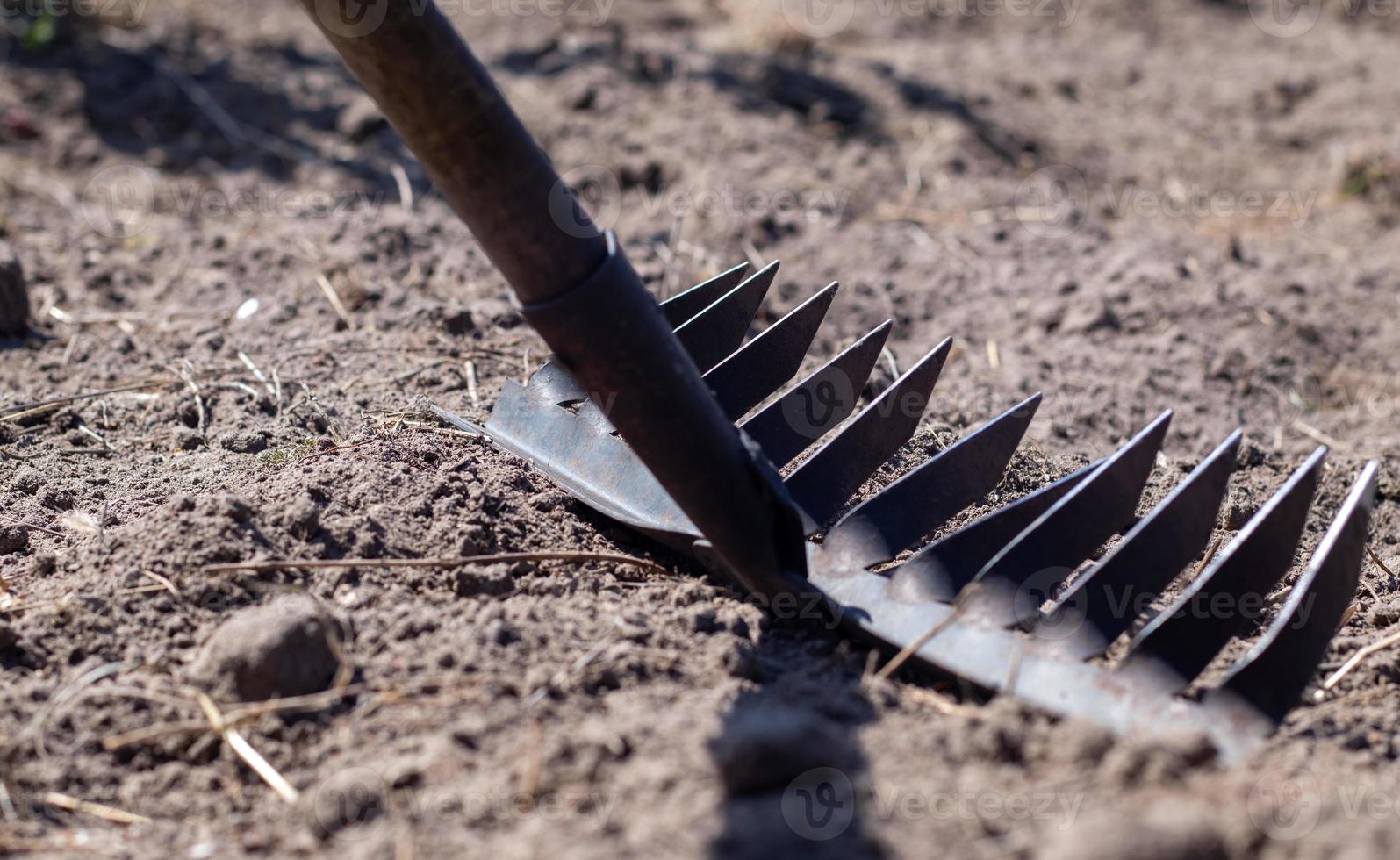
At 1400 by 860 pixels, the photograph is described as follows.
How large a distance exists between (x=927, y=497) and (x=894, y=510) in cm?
6

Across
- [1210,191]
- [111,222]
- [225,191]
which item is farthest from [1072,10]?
[111,222]

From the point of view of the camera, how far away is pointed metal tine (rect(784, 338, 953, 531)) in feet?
6.90

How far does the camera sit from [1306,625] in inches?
65.4

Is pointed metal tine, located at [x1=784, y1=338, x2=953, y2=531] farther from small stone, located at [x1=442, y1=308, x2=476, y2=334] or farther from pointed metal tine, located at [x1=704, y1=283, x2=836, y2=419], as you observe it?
small stone, located at [x1=442, y1=308, x2=476, y2=334]

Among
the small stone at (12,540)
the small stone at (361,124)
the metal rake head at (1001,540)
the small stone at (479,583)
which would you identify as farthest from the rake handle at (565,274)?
the small stone at (361,124)

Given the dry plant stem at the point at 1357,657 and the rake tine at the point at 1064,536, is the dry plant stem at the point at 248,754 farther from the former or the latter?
the dry plant stem at the point at 1357,657

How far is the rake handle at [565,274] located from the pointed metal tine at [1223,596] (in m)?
0.52

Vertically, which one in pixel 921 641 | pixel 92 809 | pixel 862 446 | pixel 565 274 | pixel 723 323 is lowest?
pixel 92 809

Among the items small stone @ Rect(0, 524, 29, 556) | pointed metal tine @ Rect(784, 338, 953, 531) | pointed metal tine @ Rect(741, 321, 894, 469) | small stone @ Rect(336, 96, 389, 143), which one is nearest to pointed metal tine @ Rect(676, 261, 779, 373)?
pointed metal tine @ Rect(741, 321, 894, 469)

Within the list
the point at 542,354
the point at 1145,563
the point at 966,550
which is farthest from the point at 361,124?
the point at 1145,563

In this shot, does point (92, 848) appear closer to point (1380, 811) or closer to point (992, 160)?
point (1380, 811)

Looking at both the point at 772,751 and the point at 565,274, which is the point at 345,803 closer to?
the point at 772,751

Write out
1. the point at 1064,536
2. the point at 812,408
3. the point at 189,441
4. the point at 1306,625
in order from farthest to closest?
the point at 189,441 → the point at 812,408 → the point at 1064,536 → the point at 1306,625

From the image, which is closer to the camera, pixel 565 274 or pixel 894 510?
pixel 565 274
